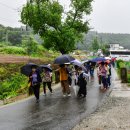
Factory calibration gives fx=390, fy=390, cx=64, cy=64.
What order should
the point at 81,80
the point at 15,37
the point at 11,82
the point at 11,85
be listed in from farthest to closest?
the point at 15,37, the point at 11,82, the point at 11,85, the point at 81,80

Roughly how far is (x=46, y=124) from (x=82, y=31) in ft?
114

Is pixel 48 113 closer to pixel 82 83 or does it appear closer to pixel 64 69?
pixel 82 83

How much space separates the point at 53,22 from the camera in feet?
137

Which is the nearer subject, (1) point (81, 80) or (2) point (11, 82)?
(1) point (81, 80)

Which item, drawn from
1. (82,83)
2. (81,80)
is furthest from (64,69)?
(82,83)

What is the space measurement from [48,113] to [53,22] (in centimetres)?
2782

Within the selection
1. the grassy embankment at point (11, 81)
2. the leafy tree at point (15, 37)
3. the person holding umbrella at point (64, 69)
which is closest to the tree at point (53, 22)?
the grassy embankment at point (11, 81)

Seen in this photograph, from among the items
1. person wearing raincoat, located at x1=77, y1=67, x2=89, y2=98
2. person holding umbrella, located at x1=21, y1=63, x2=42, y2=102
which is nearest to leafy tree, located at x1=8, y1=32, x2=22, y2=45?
person wearing raincoat, located at x1=77, y1=67, x2=89, y2=98

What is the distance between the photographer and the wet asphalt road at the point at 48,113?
40.2ft

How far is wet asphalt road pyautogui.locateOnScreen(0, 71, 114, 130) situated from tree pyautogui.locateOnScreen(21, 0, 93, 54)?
2289 centimetres

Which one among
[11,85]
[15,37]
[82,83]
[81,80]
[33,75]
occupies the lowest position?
[11,85]

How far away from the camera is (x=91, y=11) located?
148 ft

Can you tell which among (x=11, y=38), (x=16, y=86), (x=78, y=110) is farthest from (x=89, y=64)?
(x=11, y=38)

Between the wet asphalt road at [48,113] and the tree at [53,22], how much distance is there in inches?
901
